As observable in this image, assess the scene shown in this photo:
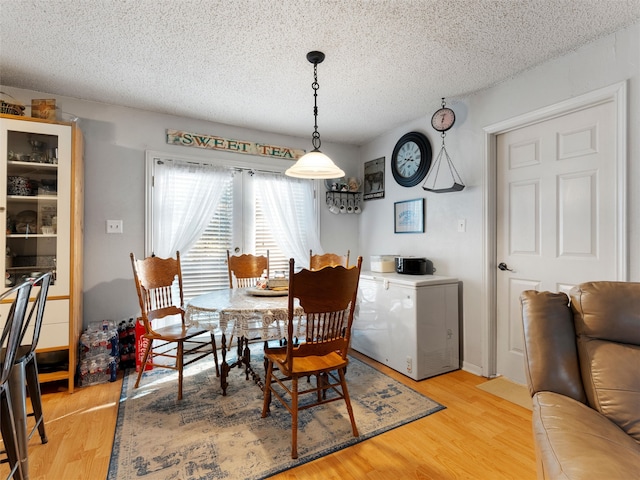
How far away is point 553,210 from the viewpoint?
7.77ft

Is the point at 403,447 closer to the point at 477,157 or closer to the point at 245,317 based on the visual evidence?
the point at 245,317

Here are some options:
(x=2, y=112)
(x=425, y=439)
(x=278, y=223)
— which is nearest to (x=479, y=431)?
(x=425, y=439)

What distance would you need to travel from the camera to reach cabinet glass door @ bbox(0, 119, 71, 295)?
95.7 inches

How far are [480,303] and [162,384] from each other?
2.77 meters

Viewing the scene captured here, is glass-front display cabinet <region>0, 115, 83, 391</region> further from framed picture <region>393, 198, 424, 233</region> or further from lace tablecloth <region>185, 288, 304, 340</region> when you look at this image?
framed picture <region>393, 198, 424, 233</region>

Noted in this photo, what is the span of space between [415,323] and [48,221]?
3084mm

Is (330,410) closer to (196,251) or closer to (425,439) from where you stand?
(425,439)

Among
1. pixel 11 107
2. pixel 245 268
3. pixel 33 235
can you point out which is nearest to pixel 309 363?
pixel 245 268

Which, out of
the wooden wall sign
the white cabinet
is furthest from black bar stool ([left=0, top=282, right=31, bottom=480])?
the wooden wall sign

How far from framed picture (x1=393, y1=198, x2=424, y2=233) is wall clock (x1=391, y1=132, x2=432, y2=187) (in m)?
0.21

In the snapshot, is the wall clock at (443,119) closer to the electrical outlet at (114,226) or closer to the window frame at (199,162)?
the window frame at (199,162)

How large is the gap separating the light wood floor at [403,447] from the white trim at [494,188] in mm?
590

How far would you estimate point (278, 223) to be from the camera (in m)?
3.82

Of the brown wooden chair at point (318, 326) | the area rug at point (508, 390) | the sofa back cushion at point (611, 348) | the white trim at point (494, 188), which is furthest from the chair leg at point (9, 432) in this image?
the white trim at point (494, 188)
